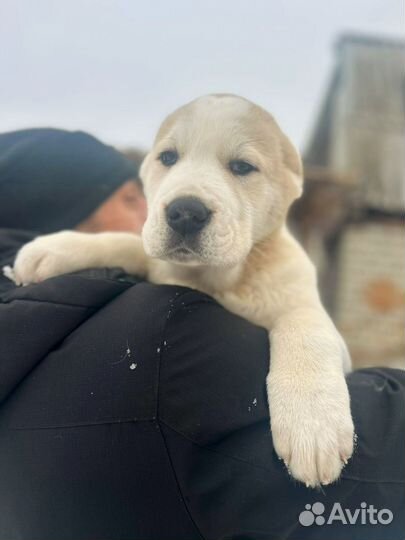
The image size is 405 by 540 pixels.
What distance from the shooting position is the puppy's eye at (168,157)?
155cm

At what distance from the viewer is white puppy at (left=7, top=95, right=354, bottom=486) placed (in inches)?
49.9

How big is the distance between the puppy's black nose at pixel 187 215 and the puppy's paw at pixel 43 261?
47 cm

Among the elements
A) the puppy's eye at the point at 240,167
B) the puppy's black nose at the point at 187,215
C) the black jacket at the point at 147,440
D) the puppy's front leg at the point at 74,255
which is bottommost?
the black jacket at the point at 147,440

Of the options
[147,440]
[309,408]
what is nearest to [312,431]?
[309,408]

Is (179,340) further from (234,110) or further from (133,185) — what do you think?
(133,185)

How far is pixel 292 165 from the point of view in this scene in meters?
1.68

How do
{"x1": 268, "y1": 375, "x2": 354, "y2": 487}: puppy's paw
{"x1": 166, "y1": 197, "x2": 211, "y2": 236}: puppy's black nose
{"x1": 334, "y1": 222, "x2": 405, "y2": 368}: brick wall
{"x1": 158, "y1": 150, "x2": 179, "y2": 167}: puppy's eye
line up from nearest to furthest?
{"x1": 268, "y1": 375, "x2": 354, "y2": 487}: puppy's paw
{"x1": 166, "y1": 197, "x2": 211, "y2": 236}: puppy's black nose
{"x1": 158, "y1": 150, "x2": 179, "y2": 167}: puppy's eye
{"x1": 334, "y1": 222, "x2": 405, "y2": 368}: brick wall

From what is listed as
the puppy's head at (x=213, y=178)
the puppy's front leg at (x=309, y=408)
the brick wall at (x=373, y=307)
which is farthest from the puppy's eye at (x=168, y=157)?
the brick wall at (x=373, y=307)

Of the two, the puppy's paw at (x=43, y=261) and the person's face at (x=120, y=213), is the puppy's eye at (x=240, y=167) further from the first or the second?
the person's face at (x=120, y=213)

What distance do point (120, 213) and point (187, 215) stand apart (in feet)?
3.58

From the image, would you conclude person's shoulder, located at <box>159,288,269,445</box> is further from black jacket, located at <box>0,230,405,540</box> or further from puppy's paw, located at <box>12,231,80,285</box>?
puppy's paw, located at <box>12,231,80,285</box>

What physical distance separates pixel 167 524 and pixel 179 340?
1.52ft

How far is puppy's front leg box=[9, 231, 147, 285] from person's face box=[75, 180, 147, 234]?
1.65ft

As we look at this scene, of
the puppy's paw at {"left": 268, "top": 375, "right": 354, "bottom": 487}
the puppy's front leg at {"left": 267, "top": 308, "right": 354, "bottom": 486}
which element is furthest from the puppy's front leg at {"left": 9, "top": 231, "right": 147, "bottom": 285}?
the puppy's paw at {"left": 268, "top": 375, "right": 354, "bottom": 487}
